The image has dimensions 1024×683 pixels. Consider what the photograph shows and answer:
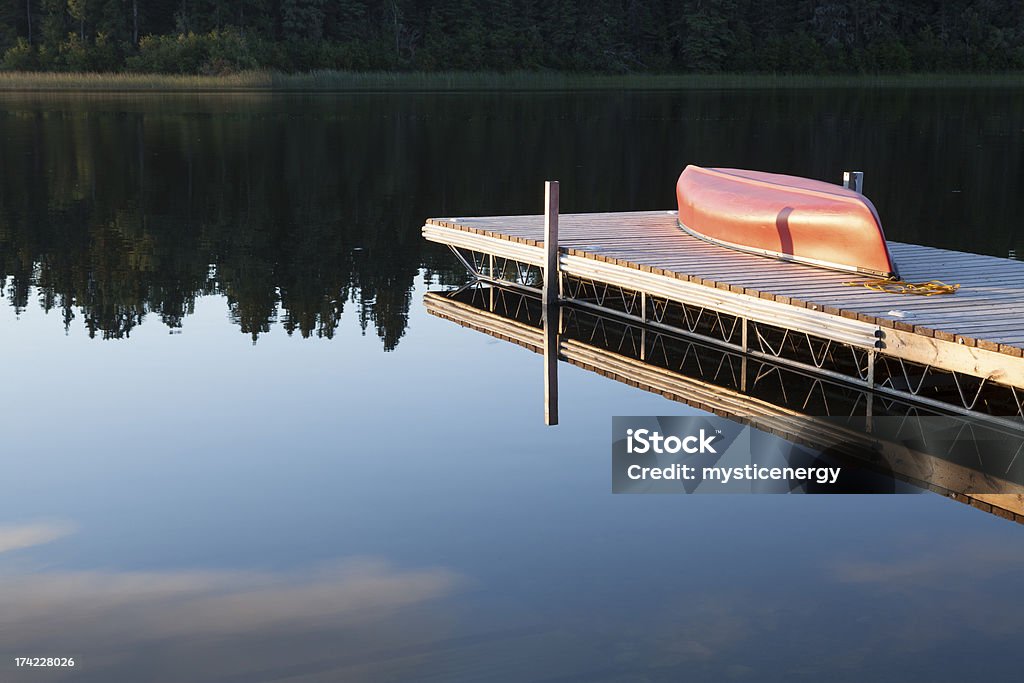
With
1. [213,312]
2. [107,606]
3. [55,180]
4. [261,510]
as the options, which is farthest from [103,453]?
[55,180]

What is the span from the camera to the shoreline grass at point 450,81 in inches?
2628

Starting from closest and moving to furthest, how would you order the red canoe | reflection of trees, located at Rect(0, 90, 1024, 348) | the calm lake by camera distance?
1. the calm lake
2. the red canoe
3. reflection of trees, located at Rect(0, 90, 1024, 348)

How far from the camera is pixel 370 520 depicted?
29.0 feet

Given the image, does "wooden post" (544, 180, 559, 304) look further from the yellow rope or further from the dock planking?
the yellow rope

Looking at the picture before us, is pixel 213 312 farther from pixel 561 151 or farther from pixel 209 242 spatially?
pixel 561 151

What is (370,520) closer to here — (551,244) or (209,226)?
(551,244)

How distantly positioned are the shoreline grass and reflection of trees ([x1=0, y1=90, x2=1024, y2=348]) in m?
10.5

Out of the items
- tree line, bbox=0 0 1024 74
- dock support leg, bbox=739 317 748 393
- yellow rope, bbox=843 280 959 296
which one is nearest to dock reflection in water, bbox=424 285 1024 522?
dock support leg, bbox=739 317 748 393

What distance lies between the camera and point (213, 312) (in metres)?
15.9

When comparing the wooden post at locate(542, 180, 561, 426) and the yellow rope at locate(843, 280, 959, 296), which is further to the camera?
the wooden post at locate(542, 180, 561, 426)

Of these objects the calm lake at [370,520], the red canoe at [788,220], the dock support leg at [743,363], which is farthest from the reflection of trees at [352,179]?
the red canoe at [788,220]

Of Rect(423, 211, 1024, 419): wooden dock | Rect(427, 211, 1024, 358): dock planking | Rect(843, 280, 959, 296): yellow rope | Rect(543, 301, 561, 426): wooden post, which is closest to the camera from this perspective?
Rect(423, 211, 1024, 419): wooden dock

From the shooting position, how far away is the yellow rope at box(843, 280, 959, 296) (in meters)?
12.7

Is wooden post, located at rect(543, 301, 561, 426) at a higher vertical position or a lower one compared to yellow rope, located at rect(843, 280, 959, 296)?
lower
